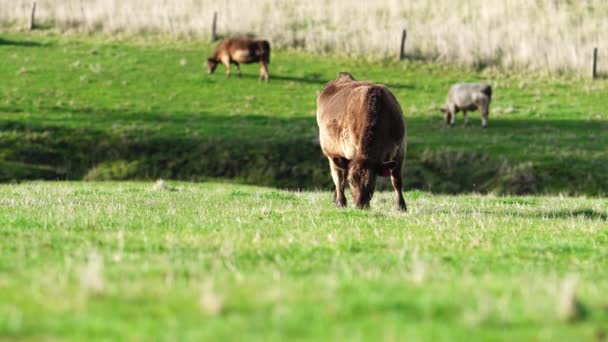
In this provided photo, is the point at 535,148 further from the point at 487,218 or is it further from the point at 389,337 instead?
the point at 389,337

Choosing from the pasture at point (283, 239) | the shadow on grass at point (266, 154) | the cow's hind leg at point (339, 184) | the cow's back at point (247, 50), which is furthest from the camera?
the cow's back at point (247, 50)

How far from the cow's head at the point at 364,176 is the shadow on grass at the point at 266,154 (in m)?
15.9

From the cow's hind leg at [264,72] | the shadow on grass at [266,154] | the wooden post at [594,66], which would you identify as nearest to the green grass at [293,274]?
the shadow on grass at [266,154]

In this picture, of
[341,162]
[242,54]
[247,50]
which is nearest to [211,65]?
[242,54]

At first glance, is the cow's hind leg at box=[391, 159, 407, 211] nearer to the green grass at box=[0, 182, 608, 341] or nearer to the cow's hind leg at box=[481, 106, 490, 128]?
the green grass at box=[0, 182, 608, 341]

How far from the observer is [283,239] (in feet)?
34.1

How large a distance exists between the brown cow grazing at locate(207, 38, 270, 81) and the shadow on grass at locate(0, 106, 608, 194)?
388 inches

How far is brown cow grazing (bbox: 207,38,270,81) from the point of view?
48969 mm

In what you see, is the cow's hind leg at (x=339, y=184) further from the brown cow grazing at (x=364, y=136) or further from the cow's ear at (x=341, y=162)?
the cow's ear at (x=341, y=162)

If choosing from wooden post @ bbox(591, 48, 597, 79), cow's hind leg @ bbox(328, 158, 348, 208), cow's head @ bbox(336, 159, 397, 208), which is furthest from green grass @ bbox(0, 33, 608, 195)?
cow's head @ bbox(336, 159, 397, 208)

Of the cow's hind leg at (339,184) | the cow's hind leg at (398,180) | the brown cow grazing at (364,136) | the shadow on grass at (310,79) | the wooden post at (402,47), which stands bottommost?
the shadow on grass at (310,79)

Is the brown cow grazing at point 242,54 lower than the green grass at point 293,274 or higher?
lower

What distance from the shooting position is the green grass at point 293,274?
544 centimetres

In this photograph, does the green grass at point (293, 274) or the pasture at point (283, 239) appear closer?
the green grass at point (293, 274)
